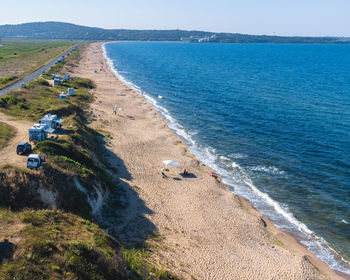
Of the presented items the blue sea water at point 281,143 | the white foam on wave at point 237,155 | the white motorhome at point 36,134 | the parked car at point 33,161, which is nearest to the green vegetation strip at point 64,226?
the parked car at point 33,161

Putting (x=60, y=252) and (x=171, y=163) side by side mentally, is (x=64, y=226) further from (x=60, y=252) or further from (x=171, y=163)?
(x=171, y=163)

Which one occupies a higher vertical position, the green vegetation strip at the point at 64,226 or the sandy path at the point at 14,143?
the sandy path at the point at 14,143

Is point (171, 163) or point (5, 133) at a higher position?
point (5, 133)

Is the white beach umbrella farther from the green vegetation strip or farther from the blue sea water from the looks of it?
the green vegetation strip

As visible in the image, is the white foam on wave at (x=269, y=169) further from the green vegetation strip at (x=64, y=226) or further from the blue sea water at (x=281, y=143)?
the green vegetation strip at (x=64, y=226)

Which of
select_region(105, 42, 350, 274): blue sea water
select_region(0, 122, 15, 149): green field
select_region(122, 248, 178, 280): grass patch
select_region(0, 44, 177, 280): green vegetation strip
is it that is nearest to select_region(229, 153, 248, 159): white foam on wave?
select_region(105, 42, 350, 274): blue sea water

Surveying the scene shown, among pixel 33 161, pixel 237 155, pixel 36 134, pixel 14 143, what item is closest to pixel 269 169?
pixel 237 155
